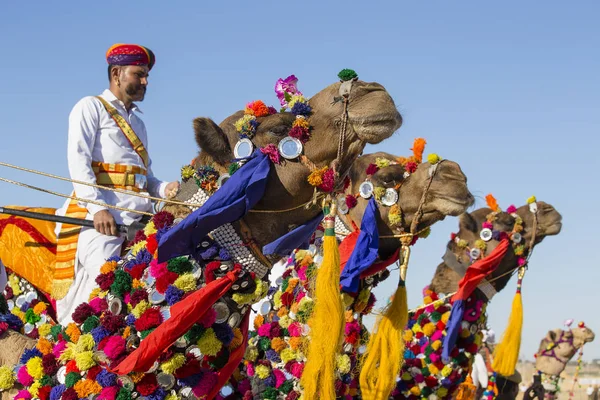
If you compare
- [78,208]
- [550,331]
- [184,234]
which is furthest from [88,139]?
[550,331]

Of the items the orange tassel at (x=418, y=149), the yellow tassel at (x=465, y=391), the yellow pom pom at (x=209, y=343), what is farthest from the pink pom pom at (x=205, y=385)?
the yellow tassel at (x=465, y=391)

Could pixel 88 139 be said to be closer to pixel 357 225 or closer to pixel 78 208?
pixel 78 208

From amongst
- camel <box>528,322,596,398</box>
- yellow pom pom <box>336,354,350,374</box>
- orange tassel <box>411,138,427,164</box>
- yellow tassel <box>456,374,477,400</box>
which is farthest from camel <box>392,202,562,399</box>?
camel <box>528,322,596,398</box>

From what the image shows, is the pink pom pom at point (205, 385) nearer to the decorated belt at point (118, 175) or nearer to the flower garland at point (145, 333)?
the flower garland at point (145, 333)

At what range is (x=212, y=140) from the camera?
4.96 m

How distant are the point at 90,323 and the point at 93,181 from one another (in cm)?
130

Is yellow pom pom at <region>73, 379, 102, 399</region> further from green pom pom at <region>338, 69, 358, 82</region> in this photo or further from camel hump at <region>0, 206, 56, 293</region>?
green pom pom at <region>338, 69, 358, 82</region>

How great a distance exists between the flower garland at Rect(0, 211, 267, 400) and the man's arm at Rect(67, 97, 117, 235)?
0.68 meters

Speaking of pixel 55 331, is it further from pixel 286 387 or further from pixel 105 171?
pixel 286 387

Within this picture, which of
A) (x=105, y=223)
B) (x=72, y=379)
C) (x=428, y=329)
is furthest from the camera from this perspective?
(x=428, y=329)

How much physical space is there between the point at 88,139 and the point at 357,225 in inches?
90.7

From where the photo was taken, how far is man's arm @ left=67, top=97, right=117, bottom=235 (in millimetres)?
5555

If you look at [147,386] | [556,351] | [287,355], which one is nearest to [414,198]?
[287,355]

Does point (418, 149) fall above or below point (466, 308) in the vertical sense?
above
